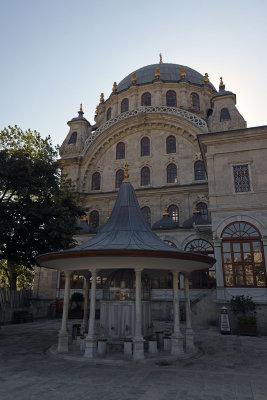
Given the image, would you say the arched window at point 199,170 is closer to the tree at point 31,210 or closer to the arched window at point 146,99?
the arched window at point 146,99

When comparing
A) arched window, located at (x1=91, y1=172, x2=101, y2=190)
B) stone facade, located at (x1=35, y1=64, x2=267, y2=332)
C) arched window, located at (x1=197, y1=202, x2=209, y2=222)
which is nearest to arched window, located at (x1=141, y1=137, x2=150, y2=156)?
stone facade, located at (x1=35, y1=64, x2=267, y2=332)

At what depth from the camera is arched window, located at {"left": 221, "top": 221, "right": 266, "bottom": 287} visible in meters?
16.0

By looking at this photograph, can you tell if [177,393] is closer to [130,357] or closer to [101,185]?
[130,357]

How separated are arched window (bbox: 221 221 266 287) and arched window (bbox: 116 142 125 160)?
55.0 ft

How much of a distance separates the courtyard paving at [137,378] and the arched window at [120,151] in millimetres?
22479

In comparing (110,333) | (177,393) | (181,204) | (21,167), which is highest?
(181,204)

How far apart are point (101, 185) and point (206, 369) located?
2377 cm

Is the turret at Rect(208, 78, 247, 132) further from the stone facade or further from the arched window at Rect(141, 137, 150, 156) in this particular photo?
the arched window at Rect(141, 137, 150, 156)

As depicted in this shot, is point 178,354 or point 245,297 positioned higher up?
point 245,297

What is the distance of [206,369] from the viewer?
27.4ft

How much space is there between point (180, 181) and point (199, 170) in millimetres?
2029

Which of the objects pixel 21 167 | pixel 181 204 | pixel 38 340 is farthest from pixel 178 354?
pixel 181 204

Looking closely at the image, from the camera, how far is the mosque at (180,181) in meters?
16.4

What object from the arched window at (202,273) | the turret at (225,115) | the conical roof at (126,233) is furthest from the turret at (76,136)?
the conical roof at (126,233)
